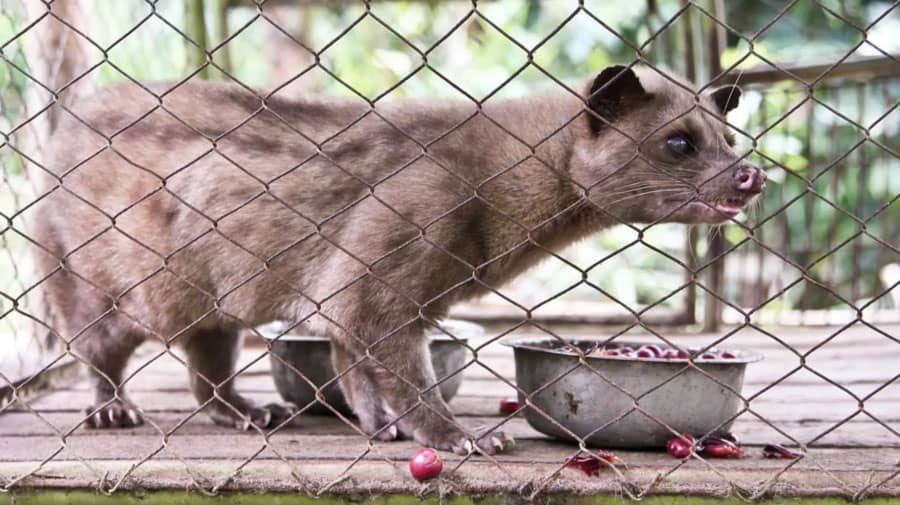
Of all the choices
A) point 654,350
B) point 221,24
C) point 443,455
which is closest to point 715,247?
point 654,350

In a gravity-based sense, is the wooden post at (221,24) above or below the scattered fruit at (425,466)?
above

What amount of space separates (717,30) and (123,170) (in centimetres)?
381

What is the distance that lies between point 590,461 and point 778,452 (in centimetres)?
69

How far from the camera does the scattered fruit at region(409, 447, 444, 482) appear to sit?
10.5 ft

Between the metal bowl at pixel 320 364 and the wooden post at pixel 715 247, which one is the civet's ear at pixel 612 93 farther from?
the wooden post at pixel 715 247

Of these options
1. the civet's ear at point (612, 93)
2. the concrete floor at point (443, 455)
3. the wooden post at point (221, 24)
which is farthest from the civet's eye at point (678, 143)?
the wooden post at point (221, 24)

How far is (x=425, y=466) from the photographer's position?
3189 millimetres

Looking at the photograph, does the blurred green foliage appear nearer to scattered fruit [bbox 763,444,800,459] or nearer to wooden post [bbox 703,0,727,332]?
wooden post [bbox 703,0,727,332]

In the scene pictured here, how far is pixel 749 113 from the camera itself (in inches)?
274

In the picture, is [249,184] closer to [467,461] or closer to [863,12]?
[467,461]

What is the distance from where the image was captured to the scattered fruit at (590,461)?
3.20 metres

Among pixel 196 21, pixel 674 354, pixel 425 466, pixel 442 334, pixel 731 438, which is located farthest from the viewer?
pixel 196 21

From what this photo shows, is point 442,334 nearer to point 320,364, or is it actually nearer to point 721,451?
point 320,364

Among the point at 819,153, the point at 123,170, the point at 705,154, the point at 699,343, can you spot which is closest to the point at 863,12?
the point at 819,153
